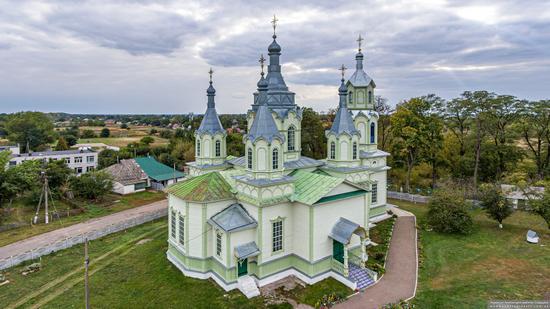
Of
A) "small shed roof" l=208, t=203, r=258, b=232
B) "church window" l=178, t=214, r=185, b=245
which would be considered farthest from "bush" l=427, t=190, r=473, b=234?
"church window" l=178, t=214, r=185, b=245

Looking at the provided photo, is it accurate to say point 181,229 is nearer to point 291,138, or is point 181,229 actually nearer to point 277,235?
point 277,235

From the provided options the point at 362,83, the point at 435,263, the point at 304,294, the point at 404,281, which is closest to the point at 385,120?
the point at 362,83

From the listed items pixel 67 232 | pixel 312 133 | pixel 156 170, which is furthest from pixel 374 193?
pixel 156 170

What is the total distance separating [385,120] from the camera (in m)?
38.7

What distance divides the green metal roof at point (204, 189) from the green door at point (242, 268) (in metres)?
3.20

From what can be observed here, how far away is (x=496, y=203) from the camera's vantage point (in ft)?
72.2

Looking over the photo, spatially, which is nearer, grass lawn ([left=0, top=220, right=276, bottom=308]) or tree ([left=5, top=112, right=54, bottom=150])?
grass lawn ([left=0, top=220, right=276, bottom=308])

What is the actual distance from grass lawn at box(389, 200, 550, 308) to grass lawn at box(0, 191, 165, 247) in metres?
25.2

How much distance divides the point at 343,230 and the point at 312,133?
82.4 feet

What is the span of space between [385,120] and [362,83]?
16.6m

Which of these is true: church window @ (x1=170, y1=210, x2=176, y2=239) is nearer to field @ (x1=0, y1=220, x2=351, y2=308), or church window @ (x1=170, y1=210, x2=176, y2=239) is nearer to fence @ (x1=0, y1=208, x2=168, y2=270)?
field @ (x1=0, y1=220, x2=351, y2=308)

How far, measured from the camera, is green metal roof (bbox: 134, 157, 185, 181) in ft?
125

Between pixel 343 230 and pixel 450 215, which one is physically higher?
pixel 343 230

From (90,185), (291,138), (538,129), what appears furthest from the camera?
(90,185)
